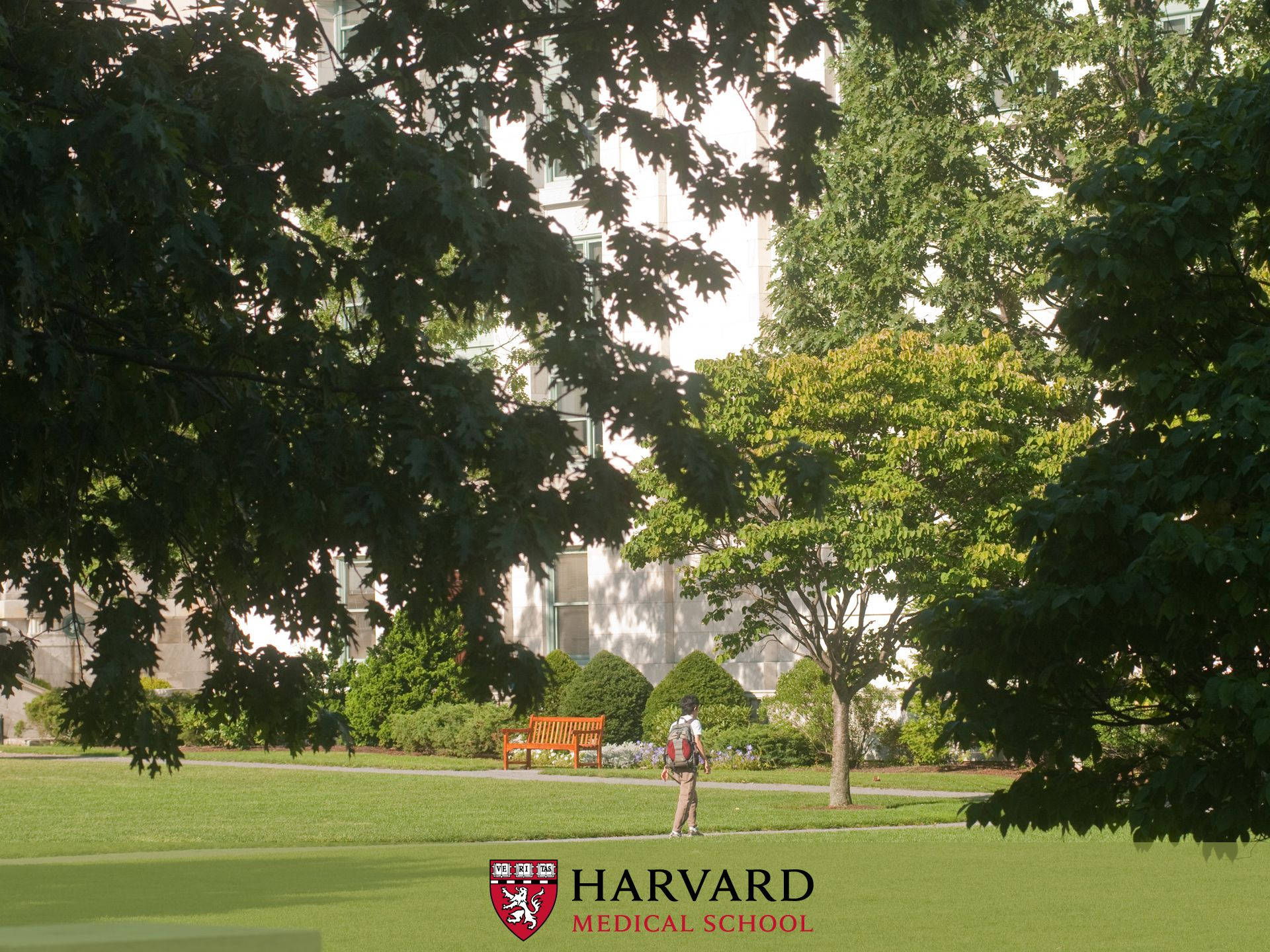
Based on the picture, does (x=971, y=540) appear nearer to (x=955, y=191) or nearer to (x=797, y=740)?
(x=955, y=191)

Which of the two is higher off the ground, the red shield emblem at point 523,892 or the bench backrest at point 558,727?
the bench backrest at point 558,727

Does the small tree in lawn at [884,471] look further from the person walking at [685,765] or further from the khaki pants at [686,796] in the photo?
the khaki pants at [686,796]

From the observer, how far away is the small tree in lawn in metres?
22.3

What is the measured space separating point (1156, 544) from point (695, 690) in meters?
27.8

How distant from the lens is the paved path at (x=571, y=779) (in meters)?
25.3

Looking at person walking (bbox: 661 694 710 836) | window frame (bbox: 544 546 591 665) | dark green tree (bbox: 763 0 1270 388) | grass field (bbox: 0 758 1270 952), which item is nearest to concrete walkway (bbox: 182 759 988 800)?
grass field (bbox: 0 758 1270 952)

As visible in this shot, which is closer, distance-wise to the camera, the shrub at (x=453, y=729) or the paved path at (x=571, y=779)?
the paved path at (x=571, y=779)

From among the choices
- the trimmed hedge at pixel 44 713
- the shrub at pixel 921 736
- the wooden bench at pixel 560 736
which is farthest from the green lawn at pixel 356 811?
the trimmed hedge at pixel 44 713

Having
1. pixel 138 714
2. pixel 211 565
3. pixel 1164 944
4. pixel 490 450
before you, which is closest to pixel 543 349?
pixel 490 450

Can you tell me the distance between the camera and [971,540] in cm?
2262

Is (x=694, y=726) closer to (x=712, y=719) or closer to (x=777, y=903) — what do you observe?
(x=777, y=903)

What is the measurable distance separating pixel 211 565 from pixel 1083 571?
4.49 meters

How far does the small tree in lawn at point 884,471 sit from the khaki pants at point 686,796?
3.89 m

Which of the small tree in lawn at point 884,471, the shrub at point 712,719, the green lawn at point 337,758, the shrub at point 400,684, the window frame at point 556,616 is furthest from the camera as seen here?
A: the window frame at point 556,616
